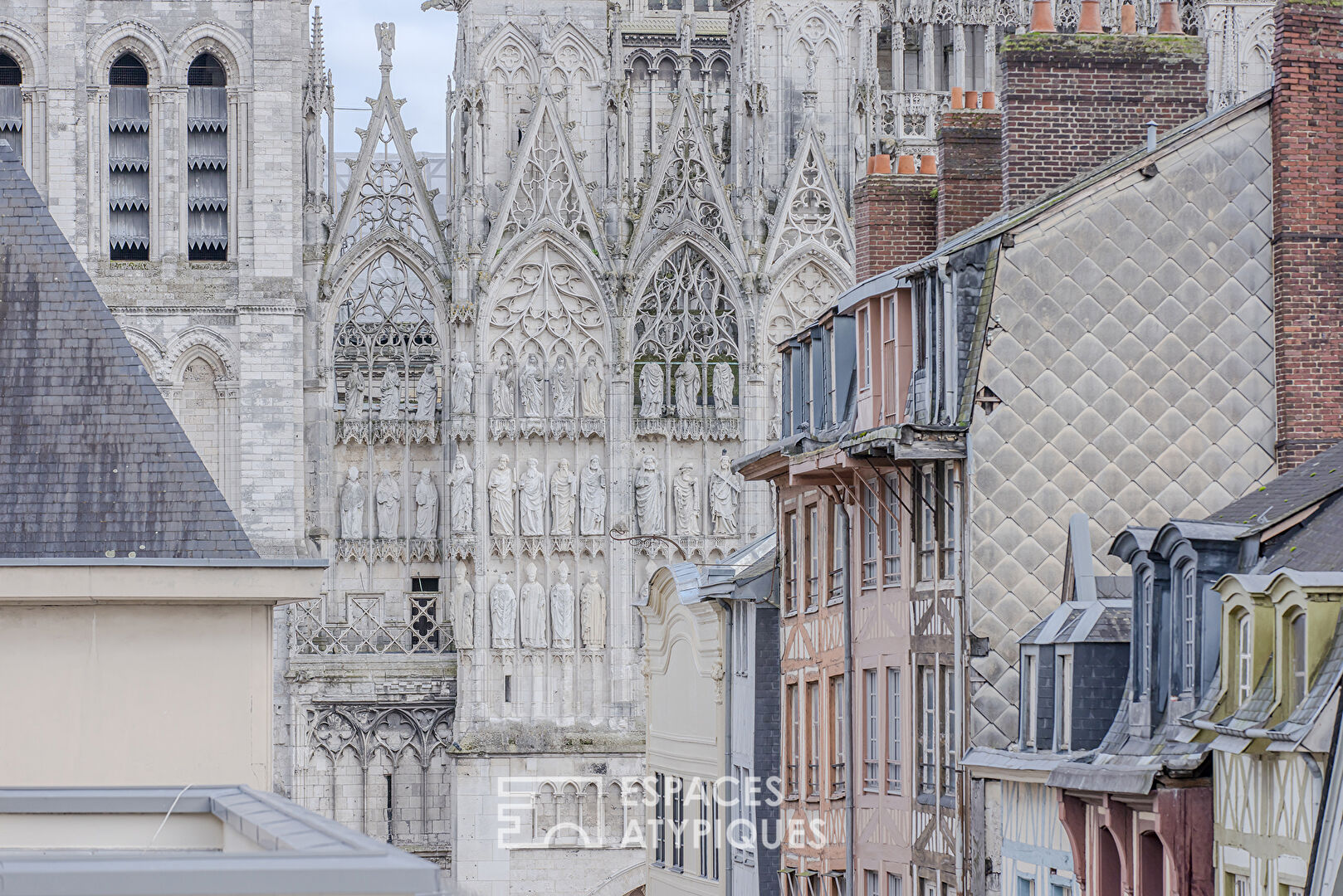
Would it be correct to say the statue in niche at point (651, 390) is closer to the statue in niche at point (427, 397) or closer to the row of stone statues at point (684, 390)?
the row of stone statues at point (684, 390)

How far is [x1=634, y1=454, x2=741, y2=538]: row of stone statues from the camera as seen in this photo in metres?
43.4

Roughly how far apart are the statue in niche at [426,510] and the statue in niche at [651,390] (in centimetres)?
359

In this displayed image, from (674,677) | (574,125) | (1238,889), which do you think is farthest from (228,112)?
(1238,889)

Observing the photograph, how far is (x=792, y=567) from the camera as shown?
2580 cm

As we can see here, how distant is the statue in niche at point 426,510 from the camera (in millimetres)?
43500

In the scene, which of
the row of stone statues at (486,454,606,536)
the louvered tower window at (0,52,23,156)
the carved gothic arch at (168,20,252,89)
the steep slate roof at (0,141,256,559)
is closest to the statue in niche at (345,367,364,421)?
the row of stone statues at (486,454,606,536)

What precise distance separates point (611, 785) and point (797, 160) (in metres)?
10.5

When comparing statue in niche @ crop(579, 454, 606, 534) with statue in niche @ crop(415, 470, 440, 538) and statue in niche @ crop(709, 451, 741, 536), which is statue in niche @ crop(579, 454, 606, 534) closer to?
statue in niche @ crop(709, 451, 741, 536)

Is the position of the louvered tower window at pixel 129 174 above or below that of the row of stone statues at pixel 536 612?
above

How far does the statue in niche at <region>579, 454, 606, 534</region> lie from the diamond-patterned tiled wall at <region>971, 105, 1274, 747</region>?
23.6 m

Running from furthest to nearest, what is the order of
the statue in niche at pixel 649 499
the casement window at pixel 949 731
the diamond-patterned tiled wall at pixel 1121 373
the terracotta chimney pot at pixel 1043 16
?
the statue in niche at pixel 649 499, the terracotta chimney pot at pixel 1043 16, the casement window at pixel 949 731, the diamond-patterned tiled wall at pixel 1121 373

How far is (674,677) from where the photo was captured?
3139 cm

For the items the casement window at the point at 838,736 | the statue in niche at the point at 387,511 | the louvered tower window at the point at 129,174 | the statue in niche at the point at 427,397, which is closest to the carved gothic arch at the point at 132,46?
the louvered tower window at the point at 129,174

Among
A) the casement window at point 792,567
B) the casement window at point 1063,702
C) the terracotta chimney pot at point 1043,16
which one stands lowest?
the casement window at point 1063,702
